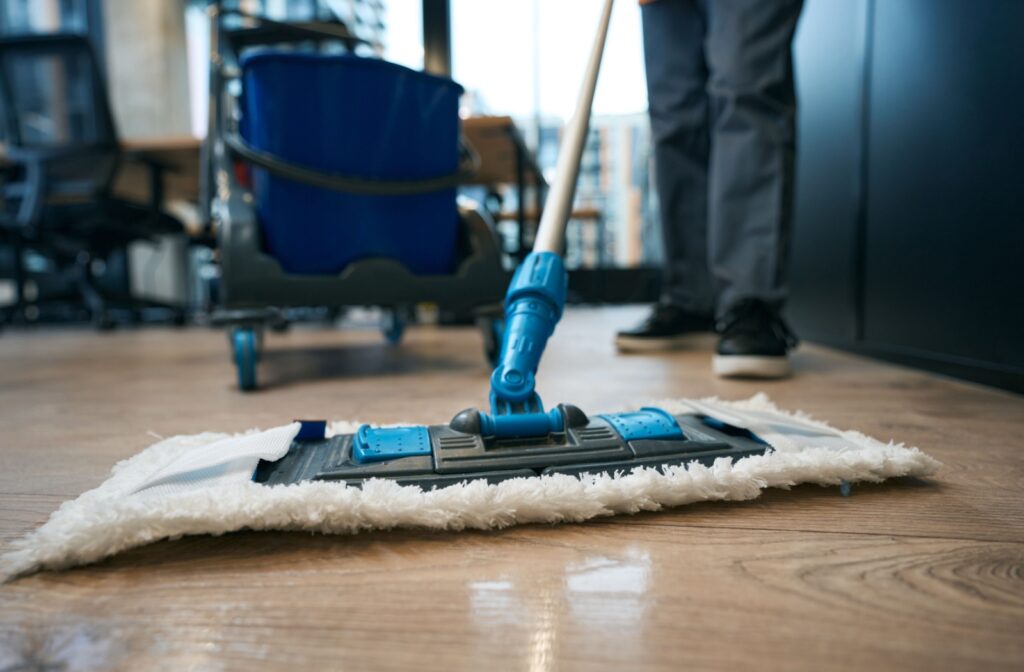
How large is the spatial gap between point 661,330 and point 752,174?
474 mm

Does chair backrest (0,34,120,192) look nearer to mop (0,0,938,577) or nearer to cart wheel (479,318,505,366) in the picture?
cart wheel (479,318,505,366)

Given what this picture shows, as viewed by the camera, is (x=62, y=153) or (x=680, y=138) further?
(x=62, y=153)

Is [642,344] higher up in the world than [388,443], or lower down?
lower down

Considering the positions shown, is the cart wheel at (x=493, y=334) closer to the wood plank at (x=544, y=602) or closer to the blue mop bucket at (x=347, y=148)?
the blue mop bucket at (x=347, y=148)

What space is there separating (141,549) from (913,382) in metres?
1.07

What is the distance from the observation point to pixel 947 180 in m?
1.03

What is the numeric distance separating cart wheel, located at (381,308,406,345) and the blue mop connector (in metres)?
1.27

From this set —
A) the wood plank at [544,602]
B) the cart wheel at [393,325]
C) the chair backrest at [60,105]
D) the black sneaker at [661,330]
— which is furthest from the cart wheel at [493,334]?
the chair backrest at [60,105]

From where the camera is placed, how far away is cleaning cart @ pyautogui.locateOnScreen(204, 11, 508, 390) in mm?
1025

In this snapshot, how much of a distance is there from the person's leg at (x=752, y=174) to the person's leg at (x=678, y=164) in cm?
19

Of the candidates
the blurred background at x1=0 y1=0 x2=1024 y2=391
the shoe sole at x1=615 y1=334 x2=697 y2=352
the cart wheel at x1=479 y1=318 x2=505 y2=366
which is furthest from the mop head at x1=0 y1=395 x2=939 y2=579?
the shoe sole at x1=615 y1=334 x2=697 y2=352

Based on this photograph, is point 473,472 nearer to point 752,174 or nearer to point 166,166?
point 752,174

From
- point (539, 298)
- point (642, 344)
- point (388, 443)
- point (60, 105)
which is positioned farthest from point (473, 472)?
point (60, 105)

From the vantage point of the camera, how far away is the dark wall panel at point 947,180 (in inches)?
35.1
